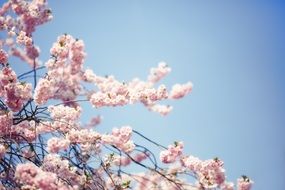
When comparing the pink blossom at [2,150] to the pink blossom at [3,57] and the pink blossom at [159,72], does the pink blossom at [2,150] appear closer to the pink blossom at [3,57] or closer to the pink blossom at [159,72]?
the pink blossom at [3,57]

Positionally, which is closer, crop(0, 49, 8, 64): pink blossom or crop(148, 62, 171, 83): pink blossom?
crop(0, 49, 8, 64): pink blossom

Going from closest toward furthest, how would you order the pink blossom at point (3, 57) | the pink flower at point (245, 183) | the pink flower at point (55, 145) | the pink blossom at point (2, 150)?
the pink blossom at point (2, 150)
the pink flower at point (55, 145)
the pink blossom at point (3, 57)
the pink flower at point (245, 183)

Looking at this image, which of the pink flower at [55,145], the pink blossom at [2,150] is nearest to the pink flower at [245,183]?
the pink flower at [55,145]

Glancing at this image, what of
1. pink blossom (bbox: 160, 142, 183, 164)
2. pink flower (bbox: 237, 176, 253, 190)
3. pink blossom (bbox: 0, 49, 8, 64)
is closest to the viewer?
A: pink blossom (bbox: 0, 49, 8, 64)

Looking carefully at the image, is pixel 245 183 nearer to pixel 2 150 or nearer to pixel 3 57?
pixel 2 150

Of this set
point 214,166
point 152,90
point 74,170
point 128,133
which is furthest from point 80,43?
point 214,166

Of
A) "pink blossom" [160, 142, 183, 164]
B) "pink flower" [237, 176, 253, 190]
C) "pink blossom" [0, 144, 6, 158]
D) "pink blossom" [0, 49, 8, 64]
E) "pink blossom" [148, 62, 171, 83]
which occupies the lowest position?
"pink blossom" [0, 144, 6, 158]

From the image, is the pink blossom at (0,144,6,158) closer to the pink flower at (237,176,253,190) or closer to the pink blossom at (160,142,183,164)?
the pink blossom at (160,142,183,164)

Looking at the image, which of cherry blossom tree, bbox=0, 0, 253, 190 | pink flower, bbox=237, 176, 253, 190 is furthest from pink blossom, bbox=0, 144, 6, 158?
pink flower, bbox=237, 176, 253, 190

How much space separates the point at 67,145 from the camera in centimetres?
566

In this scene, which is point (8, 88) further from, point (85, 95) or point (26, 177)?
point (85, 95)

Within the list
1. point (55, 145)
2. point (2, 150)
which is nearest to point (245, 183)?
point (55, 145)

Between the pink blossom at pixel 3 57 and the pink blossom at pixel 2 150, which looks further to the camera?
the pink blossom at pixel 3 57

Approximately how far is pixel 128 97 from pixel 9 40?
5877mm
